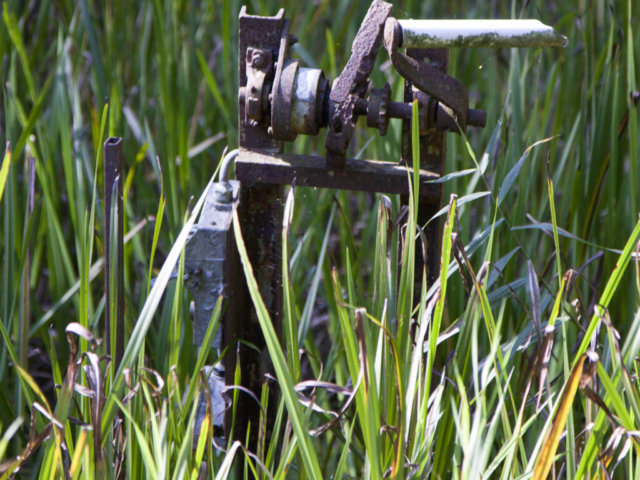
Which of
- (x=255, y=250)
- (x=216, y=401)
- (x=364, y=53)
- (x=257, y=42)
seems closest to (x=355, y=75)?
(x=364, y=53)

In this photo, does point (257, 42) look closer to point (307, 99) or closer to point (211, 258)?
point (307, 99)

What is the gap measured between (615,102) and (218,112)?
805 mm

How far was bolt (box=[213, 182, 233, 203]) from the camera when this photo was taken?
71cm

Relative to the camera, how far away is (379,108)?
614 mm

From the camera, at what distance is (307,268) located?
116 centimetres

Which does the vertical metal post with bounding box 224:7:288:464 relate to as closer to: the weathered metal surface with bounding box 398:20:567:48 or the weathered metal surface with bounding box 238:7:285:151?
the weathered metal surface with bounding box 238:7:285:151

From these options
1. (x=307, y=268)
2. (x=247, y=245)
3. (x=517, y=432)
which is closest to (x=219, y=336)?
(x=247, y=245)

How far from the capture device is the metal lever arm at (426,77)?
1.83 ft

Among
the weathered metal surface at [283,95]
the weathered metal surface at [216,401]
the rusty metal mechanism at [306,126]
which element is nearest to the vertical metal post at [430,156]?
the rusty metal mechanism at [306,126]

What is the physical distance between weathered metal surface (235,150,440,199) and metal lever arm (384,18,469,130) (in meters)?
0.08

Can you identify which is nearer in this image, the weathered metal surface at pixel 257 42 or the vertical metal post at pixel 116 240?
the vertical metal post at pixel 116 240

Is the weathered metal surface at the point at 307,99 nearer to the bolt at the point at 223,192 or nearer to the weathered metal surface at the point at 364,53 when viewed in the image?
the weathered metal surface at the point at 364,53

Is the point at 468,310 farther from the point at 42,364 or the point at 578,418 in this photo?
the point at 42,364

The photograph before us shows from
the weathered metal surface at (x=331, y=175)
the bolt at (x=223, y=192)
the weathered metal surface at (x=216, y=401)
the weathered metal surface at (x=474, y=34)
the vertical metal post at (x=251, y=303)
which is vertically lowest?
the weathered metal surface at (x=216, y=401)
